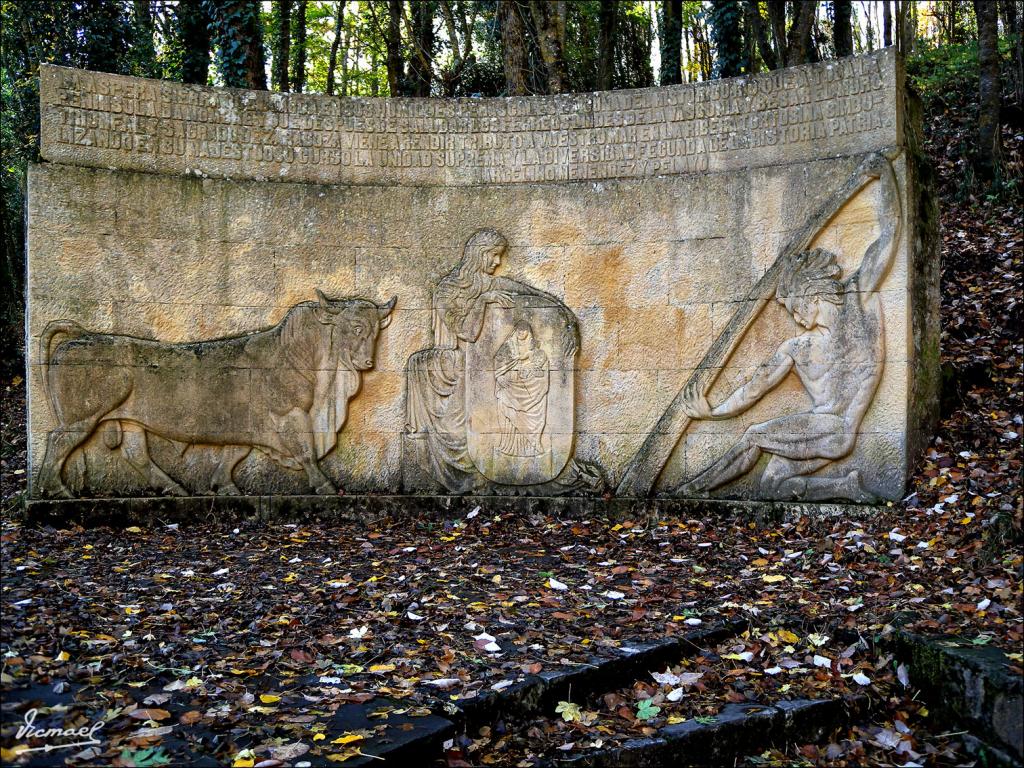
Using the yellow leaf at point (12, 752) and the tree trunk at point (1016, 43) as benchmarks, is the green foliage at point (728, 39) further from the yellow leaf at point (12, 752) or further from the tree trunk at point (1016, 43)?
the yellow leaf at point (12, 752)

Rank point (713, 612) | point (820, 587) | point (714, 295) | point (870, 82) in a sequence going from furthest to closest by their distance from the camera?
point (714, 295), point (870, 82), point (820, 587), point (713, 612)

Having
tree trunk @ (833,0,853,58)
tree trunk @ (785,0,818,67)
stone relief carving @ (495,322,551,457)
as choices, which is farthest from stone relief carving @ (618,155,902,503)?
tree trunk @ (833,0,853,58)

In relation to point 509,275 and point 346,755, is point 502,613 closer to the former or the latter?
point 346,755

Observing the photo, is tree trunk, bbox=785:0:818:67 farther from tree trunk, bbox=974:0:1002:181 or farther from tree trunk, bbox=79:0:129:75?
tree trunk, bbox=79:0:129:75

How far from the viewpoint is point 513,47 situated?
1325 centimetres

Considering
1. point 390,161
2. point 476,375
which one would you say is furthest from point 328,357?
point 390,161

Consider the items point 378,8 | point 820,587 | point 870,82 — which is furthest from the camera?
point 378,8

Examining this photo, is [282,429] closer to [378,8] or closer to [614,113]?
[614,113]

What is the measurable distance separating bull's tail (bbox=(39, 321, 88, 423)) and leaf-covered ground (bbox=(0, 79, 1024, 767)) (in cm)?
118

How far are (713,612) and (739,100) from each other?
488cm

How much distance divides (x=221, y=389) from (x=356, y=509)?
1.71 meters

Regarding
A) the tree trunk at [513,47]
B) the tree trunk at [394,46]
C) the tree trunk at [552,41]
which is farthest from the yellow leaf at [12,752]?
the tree trunk at [394,46]

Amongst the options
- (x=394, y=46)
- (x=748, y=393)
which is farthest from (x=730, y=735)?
(x=394, y=46)

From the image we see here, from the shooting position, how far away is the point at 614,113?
8914mm
